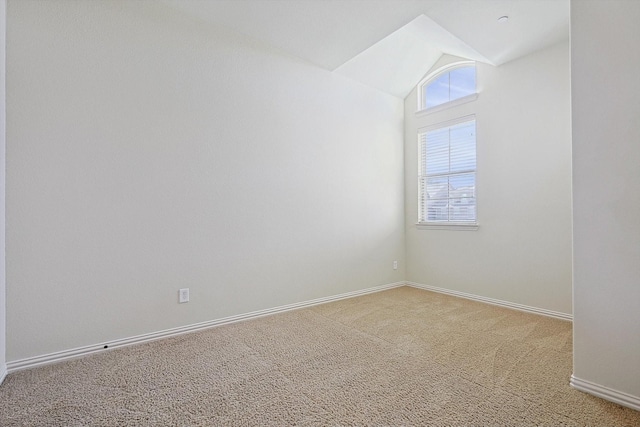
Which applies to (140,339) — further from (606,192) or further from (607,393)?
(606,192)

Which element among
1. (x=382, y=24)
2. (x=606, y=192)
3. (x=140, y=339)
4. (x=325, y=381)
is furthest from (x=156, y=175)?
(x=606, y=192)

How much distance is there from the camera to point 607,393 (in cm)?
166

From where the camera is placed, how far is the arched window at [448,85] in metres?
3.78

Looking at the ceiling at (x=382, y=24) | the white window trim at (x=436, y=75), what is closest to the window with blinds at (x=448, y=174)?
the white window trim at (x=436, y=75)

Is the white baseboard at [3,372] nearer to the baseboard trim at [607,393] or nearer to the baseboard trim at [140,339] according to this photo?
the baseboard trim at [140,339]

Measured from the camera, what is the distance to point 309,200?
3.47m

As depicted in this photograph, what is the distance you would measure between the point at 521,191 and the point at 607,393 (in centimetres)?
210

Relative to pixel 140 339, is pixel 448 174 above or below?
above

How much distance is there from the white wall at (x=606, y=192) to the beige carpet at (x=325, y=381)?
0.28 meters

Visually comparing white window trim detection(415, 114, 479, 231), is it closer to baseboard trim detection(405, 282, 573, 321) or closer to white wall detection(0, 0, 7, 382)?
baseboard trim detection(405, 282, 573, 321)

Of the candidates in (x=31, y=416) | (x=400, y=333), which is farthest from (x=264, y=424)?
(x=400, y=333)

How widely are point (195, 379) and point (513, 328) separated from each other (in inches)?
102

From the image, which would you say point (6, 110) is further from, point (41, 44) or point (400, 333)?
point (400, 333)

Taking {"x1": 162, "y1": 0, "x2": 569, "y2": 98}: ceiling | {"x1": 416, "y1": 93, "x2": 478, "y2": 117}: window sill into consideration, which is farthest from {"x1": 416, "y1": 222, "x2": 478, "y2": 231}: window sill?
{"x1": 162, "y1": 0, "x2": 569, "y2": 98}: ceiling
